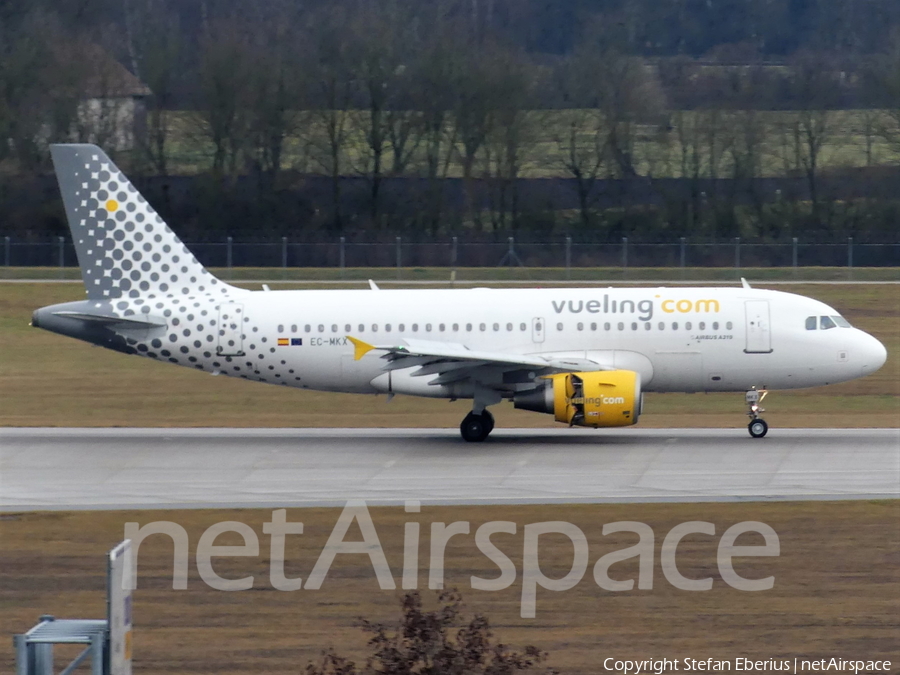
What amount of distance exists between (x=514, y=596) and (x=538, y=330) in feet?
38.6

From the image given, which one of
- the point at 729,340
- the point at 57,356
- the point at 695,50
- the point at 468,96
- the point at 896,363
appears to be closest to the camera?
the point at 729,340

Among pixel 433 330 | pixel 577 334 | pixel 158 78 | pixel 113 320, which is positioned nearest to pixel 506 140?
pixel 158 78

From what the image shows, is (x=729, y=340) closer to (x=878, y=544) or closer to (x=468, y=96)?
(x=878, y=544)

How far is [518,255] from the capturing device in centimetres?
5350

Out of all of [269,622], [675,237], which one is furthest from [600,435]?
[675,237]

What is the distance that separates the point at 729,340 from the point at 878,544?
9021mm

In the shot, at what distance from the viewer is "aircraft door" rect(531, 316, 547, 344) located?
2636 cm

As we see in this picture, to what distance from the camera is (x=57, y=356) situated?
4162 centimetres

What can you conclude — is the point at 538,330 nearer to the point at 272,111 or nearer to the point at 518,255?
the point at 518,255

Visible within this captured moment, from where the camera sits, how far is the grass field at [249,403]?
3070 cm

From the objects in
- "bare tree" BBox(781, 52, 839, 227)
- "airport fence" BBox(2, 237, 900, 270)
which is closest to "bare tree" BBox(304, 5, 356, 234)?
"airport fence" BBox(2, 237, 900, 270)

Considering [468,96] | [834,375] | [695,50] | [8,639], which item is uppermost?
[695,50]

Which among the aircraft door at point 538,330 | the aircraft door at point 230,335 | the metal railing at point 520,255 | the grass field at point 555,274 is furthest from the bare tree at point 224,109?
the aircraft door at point 538,330

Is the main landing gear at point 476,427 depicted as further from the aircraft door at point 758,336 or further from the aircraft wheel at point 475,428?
the aircraft door at point 758,336
